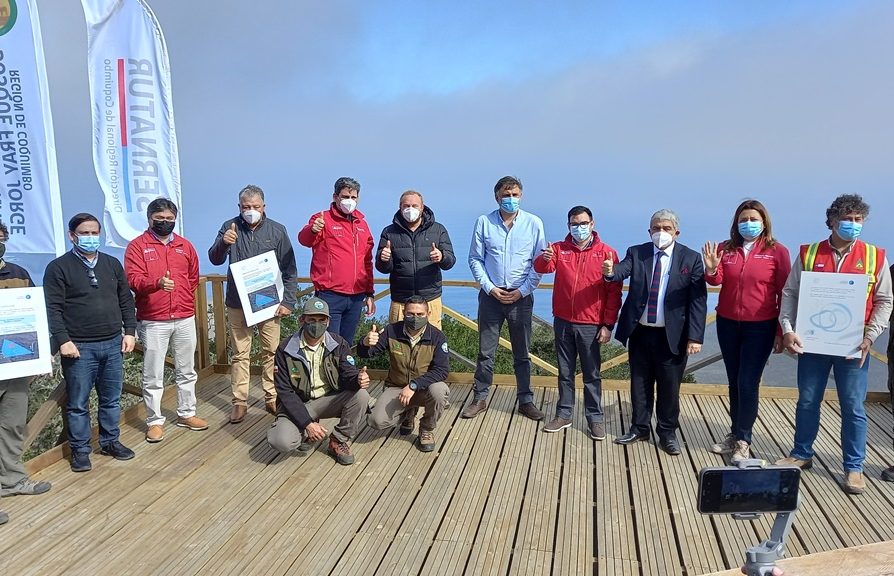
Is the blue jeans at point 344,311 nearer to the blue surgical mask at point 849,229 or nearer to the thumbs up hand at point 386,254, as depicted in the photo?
the thumbs up hand at point 386,254

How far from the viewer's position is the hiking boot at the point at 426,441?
4.54 meters

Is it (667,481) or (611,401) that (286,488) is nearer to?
(667,481)

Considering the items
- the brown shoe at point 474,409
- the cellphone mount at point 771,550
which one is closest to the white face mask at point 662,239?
the brown shoe at point 474,409

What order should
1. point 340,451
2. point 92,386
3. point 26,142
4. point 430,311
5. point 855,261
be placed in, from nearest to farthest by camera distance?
1. point 855,261
2. point 92,386
3. point 340,451
4. point 430,311
5. point 26,142

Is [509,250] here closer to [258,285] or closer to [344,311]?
[344,311]

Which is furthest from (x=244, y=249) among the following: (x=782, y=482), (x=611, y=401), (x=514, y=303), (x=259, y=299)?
(x=782, y=482)

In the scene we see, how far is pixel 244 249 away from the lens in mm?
5016

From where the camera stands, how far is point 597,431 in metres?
4.75

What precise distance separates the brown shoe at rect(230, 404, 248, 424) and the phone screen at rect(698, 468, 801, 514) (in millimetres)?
4323

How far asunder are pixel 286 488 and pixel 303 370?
2.73ft

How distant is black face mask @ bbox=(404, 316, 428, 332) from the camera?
4.38 metres

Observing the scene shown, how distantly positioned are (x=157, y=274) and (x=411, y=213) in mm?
2011

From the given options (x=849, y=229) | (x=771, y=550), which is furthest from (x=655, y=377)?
(x=771, y=550)

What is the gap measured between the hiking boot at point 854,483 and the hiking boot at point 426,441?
9.18 ft
